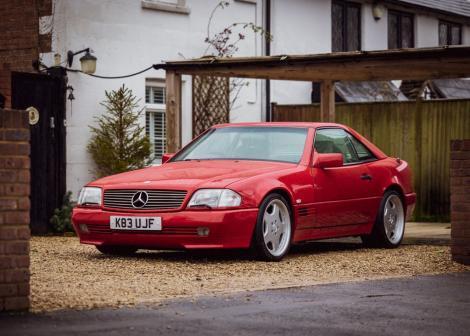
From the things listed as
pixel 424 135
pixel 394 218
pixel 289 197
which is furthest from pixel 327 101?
pixel 289 197

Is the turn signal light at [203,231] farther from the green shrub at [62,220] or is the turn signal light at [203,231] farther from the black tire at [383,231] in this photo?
the green shrub at [62,220]

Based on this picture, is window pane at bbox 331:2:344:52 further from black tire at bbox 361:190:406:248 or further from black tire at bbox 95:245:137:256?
black tire at bbox 95:245:137:256

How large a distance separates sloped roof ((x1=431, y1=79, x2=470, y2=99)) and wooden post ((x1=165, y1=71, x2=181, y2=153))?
40.9 feet

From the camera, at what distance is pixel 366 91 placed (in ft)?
82.1

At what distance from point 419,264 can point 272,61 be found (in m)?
5.23

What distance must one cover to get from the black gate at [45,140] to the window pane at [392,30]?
12.0m

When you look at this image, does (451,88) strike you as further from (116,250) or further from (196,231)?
(196,231)

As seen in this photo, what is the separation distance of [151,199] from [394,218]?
3590 millimetres

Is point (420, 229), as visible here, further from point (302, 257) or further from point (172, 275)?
point (172, 275)

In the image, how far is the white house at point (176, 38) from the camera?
1873cm

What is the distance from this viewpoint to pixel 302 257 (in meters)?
12.3

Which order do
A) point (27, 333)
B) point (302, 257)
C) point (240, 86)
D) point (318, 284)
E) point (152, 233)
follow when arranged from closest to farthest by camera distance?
point (27, 333) < point (318, 284) < point (152, 233) < point (302, 257) < point (240, 86)

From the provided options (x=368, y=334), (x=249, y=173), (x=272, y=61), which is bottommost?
(x=368, y=334)

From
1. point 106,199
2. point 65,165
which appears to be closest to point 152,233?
point 106,199
